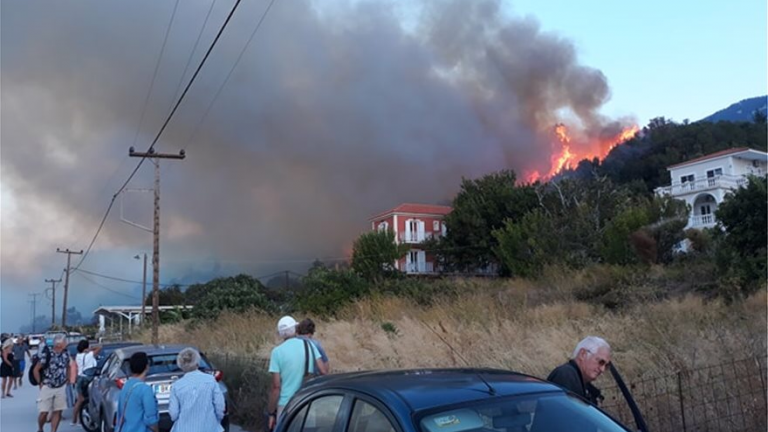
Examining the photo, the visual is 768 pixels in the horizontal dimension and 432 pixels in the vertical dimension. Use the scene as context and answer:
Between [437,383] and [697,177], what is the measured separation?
62534 mm

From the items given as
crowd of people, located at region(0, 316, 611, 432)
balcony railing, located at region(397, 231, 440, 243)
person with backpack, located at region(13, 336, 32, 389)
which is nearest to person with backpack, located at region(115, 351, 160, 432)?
crowd of people, located at region(0, 316, 611, 432)

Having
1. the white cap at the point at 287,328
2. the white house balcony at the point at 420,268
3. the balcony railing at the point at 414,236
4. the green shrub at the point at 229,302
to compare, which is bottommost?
the white cap at the point at 287,328

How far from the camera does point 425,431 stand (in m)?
3.10

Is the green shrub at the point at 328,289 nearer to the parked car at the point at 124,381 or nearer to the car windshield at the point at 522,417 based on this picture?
the parked car at the point at 124,381

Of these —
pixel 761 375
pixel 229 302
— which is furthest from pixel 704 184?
pixel 761 375

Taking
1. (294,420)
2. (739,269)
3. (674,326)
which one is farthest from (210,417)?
(739,269)

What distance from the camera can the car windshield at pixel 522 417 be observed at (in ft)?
10.5

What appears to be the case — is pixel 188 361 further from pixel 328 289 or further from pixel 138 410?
pixel 328 289

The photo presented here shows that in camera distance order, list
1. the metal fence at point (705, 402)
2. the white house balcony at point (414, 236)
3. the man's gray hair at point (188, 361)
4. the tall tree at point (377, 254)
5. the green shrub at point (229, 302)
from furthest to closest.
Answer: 1. the white house balcony at point (414, 236)
2. the tall tree at point (377, 254)
3. the green shrub at point (229, 302)
4. the metal fence at point (705, 402)
5. the man's gray hair at point (188, 361)

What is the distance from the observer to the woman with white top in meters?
12.9

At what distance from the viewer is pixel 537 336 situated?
11.4 meters

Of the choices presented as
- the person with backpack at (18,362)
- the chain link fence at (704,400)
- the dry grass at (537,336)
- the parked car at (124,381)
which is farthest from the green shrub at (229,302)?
the chain link fence at (704,400)

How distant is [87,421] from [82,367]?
1529 millimetres

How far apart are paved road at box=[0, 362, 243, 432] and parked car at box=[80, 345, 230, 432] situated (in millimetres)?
1541
